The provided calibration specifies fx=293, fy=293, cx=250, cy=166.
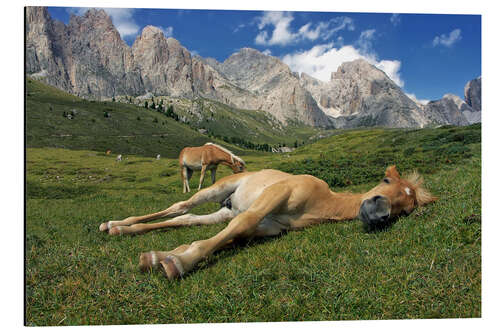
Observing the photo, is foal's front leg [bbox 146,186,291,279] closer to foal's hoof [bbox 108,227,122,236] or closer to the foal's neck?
the foal's neck

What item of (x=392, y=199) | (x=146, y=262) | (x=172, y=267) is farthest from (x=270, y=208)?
(x=392, y=199)

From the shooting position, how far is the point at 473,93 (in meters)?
6.35

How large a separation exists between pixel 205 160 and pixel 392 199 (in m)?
13.0

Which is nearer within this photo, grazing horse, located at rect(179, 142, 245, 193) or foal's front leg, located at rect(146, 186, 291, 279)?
foal's front leg, located at rect(146, 186, 291, 279)

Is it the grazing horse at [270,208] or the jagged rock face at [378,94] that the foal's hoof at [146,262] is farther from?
the jagged rock face at [378,94]

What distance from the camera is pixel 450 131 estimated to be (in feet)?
38.7

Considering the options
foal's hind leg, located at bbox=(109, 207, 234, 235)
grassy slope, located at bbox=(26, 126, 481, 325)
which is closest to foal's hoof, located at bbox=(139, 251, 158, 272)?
grassy slope, located at bbox=(26, 126, 481, 325)

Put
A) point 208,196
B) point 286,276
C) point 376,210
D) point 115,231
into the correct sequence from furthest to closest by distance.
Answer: point 208,196, point 115,231, point 376,210, point 286,276

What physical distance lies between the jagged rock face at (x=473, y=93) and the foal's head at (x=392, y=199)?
93.7 inches

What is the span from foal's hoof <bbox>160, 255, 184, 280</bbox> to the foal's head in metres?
2.53

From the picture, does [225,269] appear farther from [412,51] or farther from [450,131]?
[450,131]

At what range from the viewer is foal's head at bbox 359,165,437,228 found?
3975 mm

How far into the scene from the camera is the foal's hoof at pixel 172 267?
3211 mm

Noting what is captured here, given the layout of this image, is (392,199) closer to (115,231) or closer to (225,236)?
(225,236)
